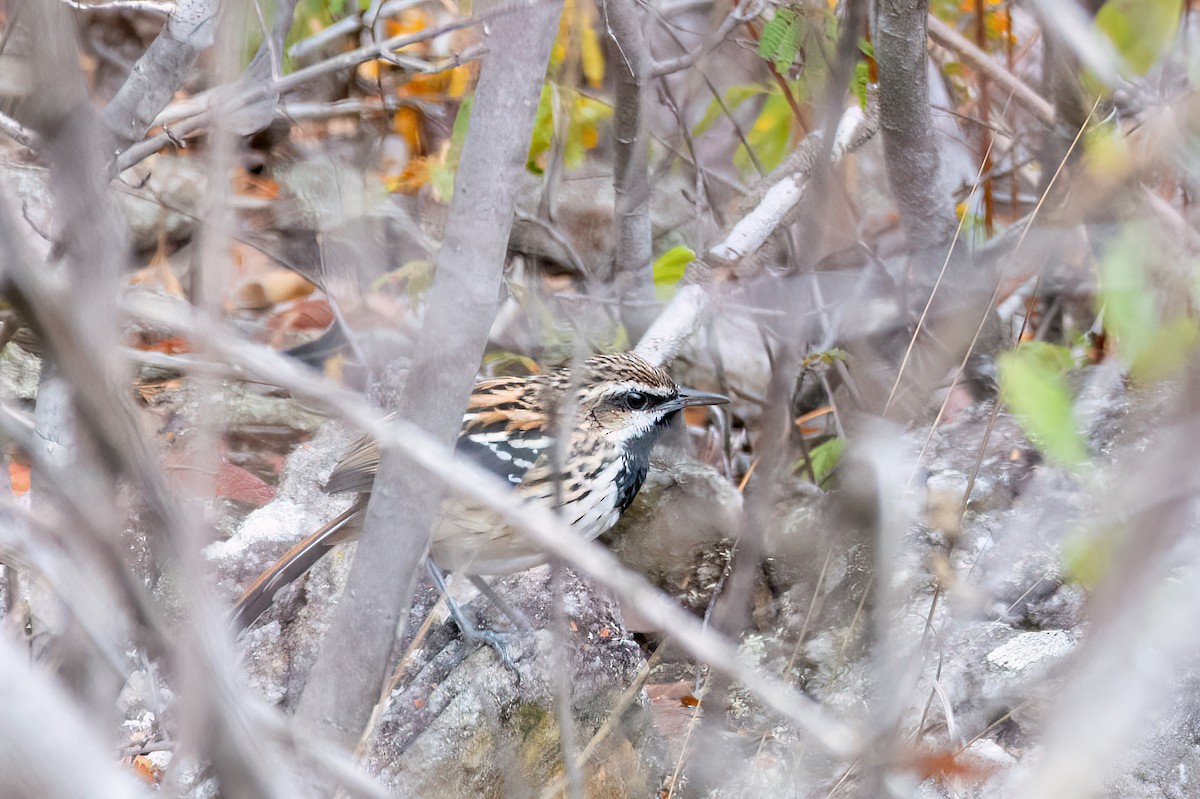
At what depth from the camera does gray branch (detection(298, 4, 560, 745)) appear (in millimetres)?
2068

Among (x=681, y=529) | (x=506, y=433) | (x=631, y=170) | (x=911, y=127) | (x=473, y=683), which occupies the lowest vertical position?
(x=473, y=683)

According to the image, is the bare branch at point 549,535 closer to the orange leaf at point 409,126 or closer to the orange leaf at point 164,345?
the orange leaf at point 164,345

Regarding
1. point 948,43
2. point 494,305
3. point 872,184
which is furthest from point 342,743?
point 872,184

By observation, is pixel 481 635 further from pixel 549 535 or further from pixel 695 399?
pixel 549 535

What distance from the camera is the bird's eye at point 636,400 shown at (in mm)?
4391

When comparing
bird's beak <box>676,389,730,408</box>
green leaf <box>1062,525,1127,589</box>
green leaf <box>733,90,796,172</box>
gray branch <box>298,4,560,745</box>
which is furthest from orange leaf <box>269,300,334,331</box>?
green leaf <box>1062,525,1127,589</box>

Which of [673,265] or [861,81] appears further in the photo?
[673,265]

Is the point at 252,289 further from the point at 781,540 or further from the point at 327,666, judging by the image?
the point at 327,666

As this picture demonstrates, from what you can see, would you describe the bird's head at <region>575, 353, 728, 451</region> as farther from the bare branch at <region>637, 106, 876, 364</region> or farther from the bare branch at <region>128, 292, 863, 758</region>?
the bare branch at <region>128, 292, 863, 758</region>

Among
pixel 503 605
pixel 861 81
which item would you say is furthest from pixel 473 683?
pixel 861 81

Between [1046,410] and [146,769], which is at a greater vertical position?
[1046,410]

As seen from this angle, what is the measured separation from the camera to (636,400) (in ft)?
14.5

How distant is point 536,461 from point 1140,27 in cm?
267

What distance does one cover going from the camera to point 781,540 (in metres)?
4.39
